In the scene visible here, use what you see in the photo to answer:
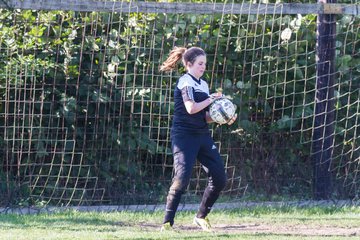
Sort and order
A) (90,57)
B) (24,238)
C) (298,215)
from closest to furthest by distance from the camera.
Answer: (24,238) < (298,215) < (90,57)

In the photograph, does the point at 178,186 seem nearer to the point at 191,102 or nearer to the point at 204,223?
the point at 204,223

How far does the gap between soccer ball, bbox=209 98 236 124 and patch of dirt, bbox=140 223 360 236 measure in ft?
3.78

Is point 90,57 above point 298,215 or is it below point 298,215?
above

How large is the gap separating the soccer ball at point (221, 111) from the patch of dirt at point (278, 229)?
1.15 metres

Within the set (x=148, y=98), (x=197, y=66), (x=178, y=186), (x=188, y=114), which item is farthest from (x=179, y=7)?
(x=178, y=186)

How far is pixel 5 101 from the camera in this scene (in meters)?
9.73

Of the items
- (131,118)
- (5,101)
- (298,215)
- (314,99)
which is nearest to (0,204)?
(5,101)

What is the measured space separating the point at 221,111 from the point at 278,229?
144 centimetres

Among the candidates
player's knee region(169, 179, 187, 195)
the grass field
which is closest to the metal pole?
the grass field

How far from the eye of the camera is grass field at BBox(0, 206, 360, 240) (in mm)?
7934

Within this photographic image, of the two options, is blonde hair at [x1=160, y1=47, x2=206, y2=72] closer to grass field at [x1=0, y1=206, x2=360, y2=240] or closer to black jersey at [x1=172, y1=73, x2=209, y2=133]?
black jersey at [x1=172, y1=73, x2=209, y2=133]

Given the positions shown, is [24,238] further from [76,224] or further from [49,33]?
[49,33]

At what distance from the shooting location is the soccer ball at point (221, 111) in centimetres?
802

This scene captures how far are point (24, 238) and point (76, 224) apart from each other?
3.61 feet
